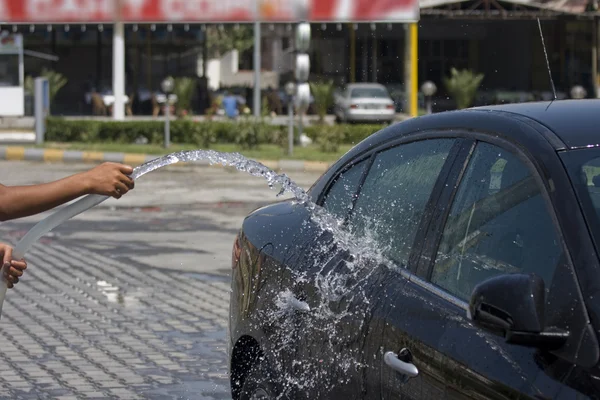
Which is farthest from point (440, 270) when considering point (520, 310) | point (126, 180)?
point (126, 180)

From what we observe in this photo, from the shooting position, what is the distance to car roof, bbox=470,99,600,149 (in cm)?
327

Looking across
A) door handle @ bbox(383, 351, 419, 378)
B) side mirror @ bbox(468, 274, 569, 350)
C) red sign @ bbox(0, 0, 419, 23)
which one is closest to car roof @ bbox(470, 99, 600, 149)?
side mirror @ bbox(468, 274, 569, 350)

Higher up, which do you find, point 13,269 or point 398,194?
point 398,194

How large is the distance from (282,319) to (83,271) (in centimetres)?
672

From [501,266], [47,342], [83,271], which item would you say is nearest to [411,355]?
[501,266]

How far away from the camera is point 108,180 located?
3996 millimetres

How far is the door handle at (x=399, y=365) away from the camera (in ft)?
10.8

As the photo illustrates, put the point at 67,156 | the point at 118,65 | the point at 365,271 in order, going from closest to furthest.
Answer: the point at 365,271, the point at 67,156, the point at 118,65

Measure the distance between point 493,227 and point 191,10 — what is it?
33.6m

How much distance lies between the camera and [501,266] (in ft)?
10.8

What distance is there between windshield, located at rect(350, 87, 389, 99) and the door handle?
38.3m

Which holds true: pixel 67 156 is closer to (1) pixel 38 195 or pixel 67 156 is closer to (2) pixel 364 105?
(2) pixel 364 105

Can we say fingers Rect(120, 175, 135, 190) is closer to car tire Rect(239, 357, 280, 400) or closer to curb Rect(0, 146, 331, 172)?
car tire Rect(239, 357, 280, 400)

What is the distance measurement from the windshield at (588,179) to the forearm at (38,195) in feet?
5.50
